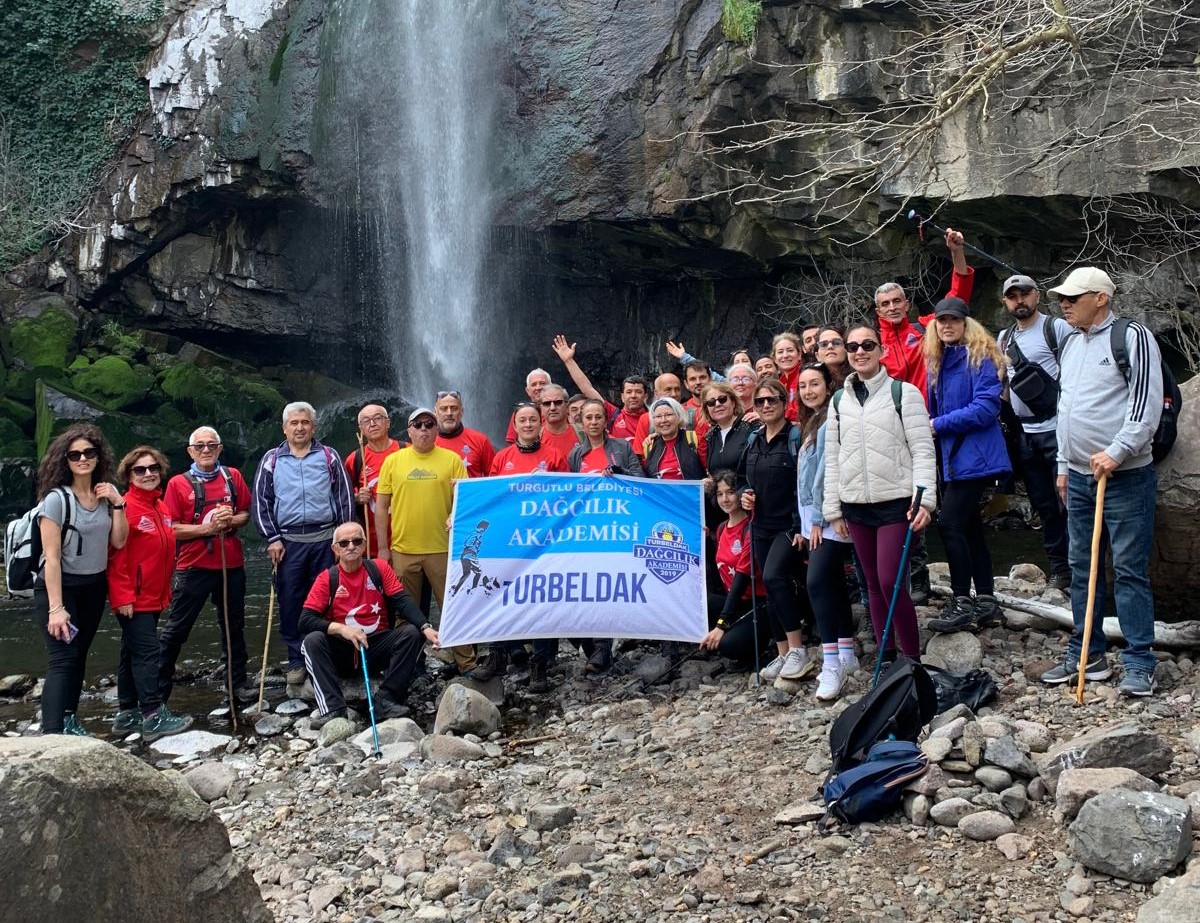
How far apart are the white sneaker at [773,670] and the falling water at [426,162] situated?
614 inches

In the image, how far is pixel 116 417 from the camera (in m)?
21.1

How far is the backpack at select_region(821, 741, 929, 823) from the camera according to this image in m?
4.55

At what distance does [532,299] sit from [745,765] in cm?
1822

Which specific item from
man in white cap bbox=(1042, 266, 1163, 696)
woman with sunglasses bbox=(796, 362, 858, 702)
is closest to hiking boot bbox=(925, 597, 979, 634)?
woman with sunglasses bbox=(796, 362, 858, 702)

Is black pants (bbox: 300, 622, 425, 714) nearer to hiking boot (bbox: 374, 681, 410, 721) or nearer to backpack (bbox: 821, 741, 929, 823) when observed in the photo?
hiking boot (bbox: 374, 681, 410, 721)

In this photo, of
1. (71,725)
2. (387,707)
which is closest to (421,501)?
(387,707)

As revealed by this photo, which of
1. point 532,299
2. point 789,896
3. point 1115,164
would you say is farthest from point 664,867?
point 532,299

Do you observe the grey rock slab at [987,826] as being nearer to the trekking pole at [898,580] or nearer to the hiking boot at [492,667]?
the trekking pole at [898,580]

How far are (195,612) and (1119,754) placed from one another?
6.36 metres

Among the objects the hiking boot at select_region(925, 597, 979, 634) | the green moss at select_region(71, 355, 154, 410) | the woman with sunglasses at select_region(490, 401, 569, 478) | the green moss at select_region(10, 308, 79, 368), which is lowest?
the hiking boot at select_region(925, 597, 979, 634)

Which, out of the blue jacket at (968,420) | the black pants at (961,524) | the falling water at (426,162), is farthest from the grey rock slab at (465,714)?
the falling water at (426,162)

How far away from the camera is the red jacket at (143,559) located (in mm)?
7008

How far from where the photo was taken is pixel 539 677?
777 centimetres

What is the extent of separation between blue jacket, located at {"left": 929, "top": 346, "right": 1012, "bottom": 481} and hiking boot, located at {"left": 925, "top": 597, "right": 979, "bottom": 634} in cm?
78
